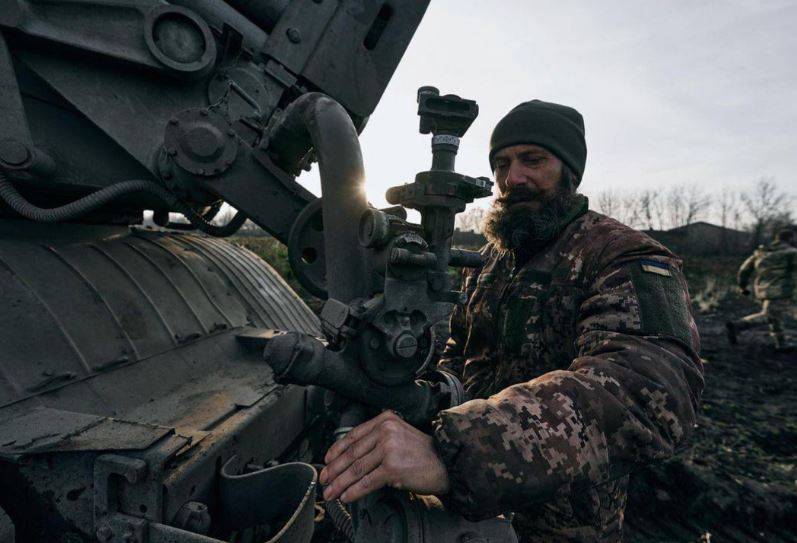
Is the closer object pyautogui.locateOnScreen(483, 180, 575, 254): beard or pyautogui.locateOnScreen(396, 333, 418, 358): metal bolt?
pyautogui.locateOnScreen(396, 333, 418, 358): metal bolt

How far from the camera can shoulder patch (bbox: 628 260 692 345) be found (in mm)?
1513

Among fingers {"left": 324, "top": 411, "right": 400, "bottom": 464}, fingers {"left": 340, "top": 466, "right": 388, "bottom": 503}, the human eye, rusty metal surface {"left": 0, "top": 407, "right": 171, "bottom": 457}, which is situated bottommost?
rusty metal surface {"left": 0, "top": 407, "right": 171, "bottom": 457}

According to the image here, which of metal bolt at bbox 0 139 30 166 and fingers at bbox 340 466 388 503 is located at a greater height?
metal bolt at bbox 0 139 30 166

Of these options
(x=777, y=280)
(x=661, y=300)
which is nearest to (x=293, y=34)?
(x=661, y=300)

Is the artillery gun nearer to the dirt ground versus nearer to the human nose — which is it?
the human nose

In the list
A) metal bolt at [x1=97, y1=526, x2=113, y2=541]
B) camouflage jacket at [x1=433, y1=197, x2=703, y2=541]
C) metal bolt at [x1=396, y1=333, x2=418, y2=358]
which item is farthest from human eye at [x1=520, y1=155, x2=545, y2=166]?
metal bolt at [x1=97, y1=526, x2=113, y2=541]

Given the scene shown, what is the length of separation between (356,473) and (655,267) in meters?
1.37

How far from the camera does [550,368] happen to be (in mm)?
2062

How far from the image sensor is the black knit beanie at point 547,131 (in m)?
2.37

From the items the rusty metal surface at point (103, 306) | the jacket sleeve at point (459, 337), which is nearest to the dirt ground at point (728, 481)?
the jacket sleeve at point (459, 337)

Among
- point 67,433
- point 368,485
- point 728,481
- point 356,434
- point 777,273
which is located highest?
point 777,273

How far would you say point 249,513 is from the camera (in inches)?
79.7

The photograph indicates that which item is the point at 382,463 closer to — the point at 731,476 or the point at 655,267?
the point at 655,267

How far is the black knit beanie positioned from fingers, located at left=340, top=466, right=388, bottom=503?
1.94m
